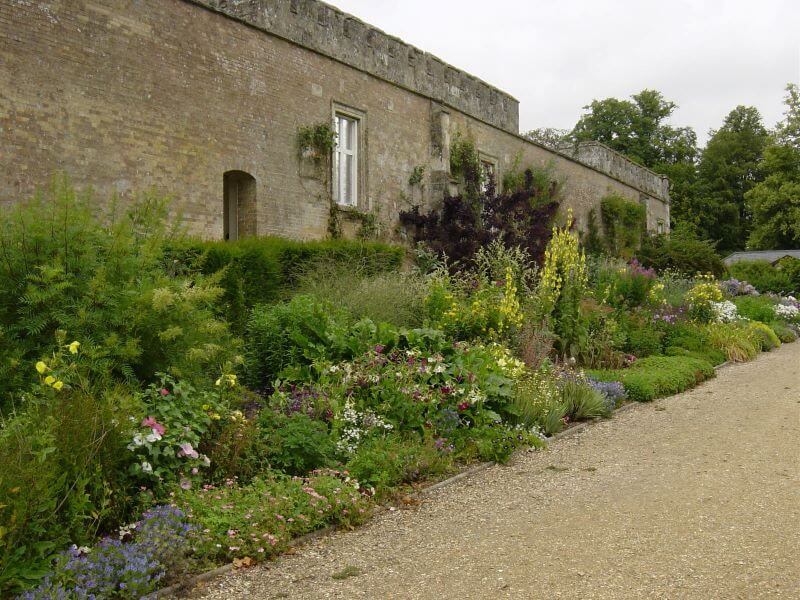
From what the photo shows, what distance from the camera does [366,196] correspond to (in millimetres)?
14602

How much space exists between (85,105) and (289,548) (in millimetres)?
7416

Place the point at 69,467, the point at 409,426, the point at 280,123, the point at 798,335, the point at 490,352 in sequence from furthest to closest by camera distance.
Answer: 1. the point at 798,335
2. the point at 280,123
3. the point at 490,352
4. the point at 409,426
5. the point at 69,467

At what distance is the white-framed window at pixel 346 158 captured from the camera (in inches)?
557

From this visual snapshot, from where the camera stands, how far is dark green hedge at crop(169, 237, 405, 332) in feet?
26.1

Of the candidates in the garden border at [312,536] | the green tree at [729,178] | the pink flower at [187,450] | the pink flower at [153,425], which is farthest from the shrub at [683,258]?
the green tree at [729,178]

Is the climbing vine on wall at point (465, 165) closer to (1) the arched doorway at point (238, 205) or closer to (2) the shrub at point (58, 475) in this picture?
(1) the arched doorway at point (238, 205)

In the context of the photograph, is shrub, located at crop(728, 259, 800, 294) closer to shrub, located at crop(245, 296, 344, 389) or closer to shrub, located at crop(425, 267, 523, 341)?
shrub, located at crop(425, 267, 523, 341)

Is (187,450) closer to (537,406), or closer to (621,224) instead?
(537,406)

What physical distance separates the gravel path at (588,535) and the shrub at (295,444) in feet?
2.25

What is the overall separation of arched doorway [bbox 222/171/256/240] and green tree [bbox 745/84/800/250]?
102ft

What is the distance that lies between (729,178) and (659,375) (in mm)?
42181

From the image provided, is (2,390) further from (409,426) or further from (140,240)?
(409,426)

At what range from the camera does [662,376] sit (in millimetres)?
9758

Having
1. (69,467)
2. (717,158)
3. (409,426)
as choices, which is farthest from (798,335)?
(717,158)
